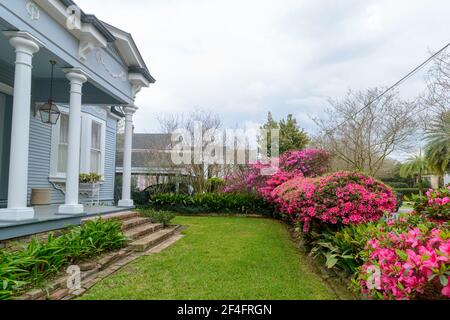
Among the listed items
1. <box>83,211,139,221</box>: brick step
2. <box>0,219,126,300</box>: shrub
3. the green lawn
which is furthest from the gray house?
the green lawn

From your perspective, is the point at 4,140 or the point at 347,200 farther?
the point at 4,140

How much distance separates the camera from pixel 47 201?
7.95 m

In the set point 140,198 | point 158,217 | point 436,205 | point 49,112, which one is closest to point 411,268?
point 436,205

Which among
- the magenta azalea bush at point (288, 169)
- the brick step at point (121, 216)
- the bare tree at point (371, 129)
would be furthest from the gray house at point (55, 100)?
the bare tree at point (371, 129)

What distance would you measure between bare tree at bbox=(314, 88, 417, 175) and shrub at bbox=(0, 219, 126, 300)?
10.9m

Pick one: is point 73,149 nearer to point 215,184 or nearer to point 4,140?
point 4,140

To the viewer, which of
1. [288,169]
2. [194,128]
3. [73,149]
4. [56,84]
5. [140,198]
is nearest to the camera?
[73,149]

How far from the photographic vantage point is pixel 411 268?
A: 227 centimetres

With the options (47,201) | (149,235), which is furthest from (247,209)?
(47,201)

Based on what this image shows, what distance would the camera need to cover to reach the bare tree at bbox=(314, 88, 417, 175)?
13.3 meters

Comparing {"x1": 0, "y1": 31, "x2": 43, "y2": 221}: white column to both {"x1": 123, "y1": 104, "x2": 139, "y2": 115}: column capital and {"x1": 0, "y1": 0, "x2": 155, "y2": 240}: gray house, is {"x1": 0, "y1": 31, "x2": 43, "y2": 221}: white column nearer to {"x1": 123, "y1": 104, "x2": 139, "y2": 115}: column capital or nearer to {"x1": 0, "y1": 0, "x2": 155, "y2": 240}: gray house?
{"x1": 0, "y1": 0, "x2": 155, "y2": 240}: gray house

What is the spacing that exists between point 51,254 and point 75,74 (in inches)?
138

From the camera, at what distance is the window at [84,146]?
841 cm

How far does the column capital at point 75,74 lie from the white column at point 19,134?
4.23 feet
